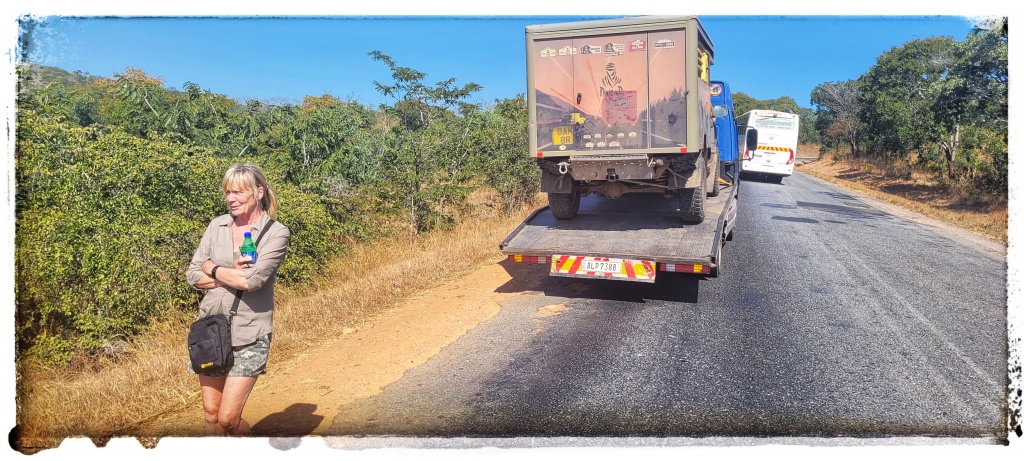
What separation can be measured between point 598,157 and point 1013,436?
500 centimetres

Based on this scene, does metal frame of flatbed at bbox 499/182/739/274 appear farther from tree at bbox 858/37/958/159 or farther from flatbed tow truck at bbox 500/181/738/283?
tree at bbox 858/37/958/159

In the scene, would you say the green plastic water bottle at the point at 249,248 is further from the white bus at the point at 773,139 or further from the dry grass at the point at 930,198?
the white bus at the point at 773,139

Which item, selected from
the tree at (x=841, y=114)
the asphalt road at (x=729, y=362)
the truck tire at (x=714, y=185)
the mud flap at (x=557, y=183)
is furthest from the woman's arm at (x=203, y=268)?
the tree at (x=841, y=114)

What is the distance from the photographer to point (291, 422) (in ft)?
13.8

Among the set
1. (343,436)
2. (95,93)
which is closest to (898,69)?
(95,93)

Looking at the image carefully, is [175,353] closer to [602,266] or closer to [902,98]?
[602,266]

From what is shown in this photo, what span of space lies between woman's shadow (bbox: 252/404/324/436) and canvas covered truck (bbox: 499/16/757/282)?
361 centimetres

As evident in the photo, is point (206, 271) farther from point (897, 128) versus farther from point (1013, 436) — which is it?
point (897, 128)

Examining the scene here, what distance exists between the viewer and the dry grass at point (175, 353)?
414 centimetres

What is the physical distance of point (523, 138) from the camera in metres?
16.3

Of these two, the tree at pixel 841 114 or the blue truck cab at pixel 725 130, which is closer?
the blue truck cab at pixel 725 130

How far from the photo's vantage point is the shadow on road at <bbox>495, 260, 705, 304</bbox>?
7.55 meters

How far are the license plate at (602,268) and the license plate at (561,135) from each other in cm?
155

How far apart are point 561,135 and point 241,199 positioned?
5346 millimetres
